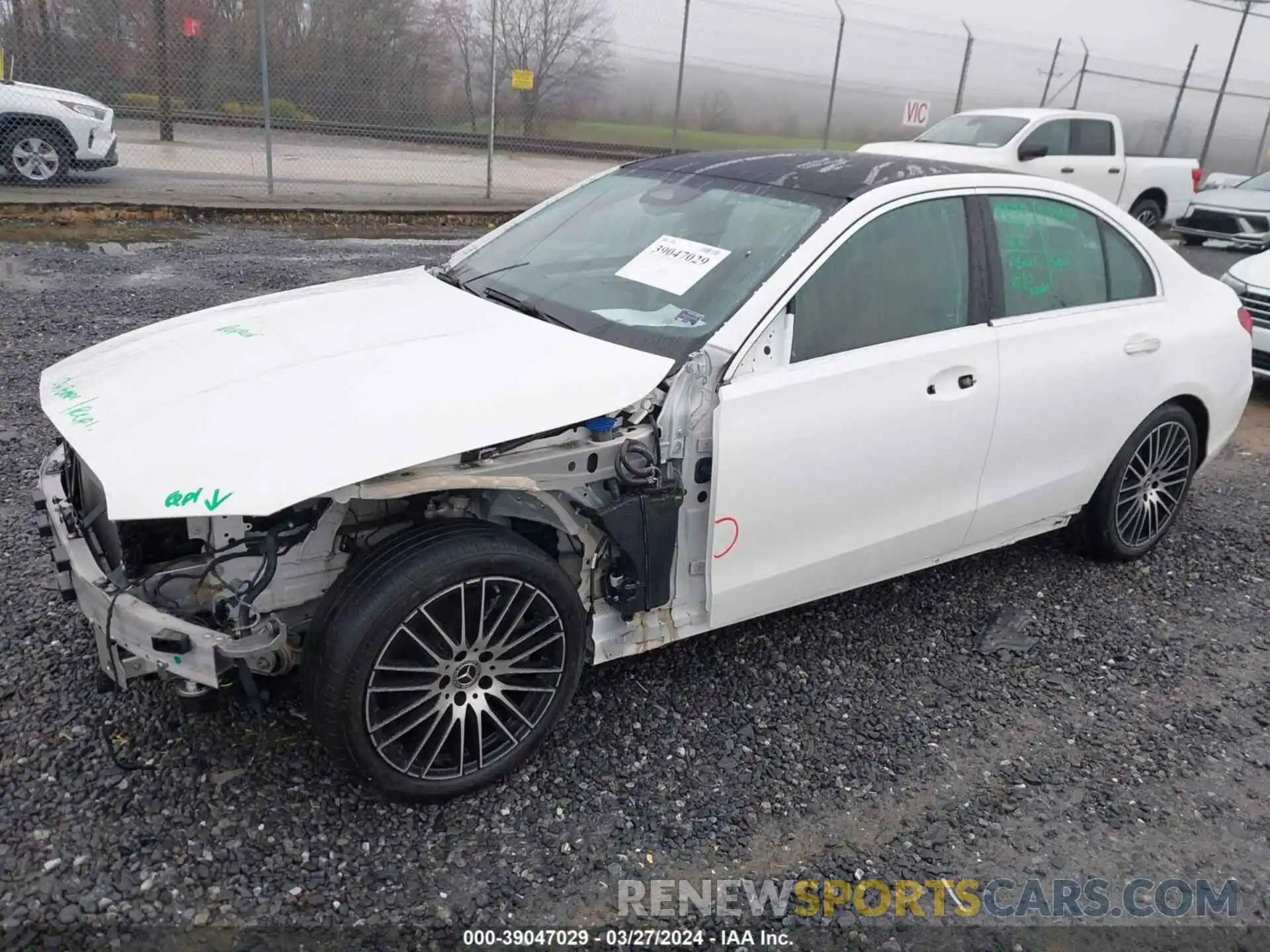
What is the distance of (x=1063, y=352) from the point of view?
355 cm

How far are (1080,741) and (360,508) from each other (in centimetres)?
236

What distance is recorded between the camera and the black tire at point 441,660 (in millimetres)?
2375

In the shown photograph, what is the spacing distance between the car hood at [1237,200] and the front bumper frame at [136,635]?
1445 centimetres

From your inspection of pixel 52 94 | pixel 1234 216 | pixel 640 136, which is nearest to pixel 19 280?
pixel 52 94

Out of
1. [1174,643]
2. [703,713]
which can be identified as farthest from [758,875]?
[1174,643]

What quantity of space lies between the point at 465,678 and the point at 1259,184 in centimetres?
1490

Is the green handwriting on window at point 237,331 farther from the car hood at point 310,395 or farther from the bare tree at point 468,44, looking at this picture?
the bare tree at point 468,44

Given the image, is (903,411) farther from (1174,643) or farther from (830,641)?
(1174,643)

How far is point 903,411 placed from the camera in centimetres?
312

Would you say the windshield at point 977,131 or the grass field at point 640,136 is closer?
the windshield at point 977,131

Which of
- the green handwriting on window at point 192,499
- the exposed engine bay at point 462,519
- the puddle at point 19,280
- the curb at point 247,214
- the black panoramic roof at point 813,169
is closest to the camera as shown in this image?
the green handwriting on window at point 192,499

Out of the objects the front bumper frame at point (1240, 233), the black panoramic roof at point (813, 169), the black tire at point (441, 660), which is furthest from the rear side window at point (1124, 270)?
the front bumper frame at point (1240, 233)

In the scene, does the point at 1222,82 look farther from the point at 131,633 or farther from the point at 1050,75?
the point at 131,633

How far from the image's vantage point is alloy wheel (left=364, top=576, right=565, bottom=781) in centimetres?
247
